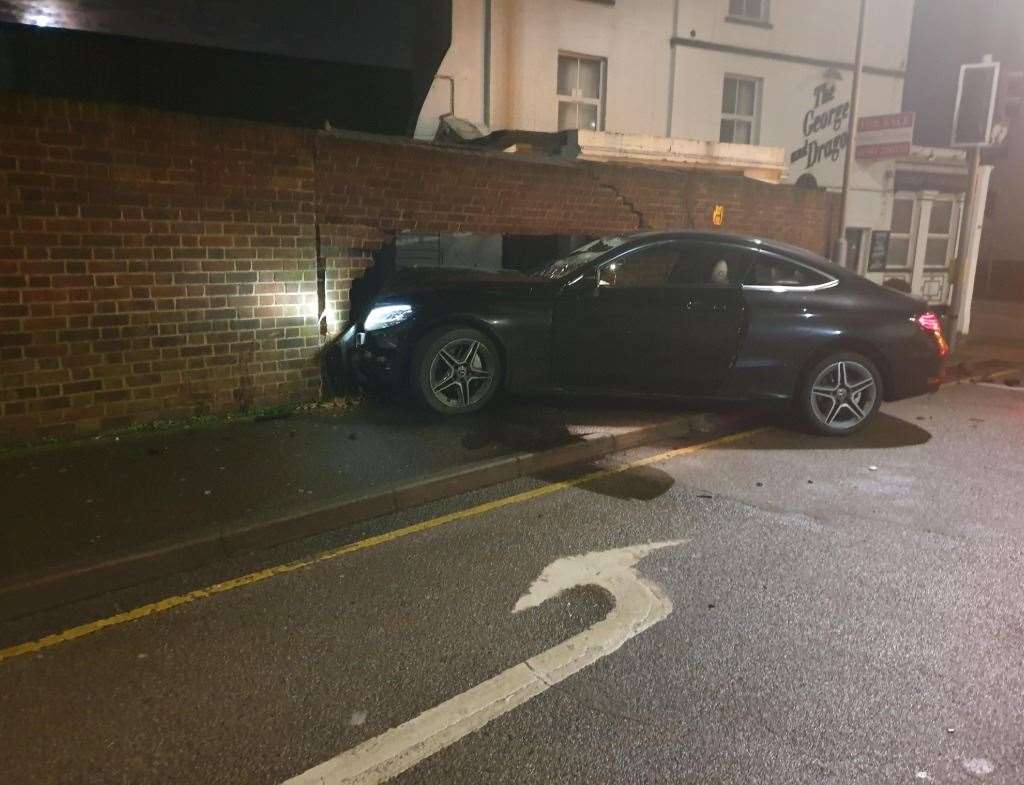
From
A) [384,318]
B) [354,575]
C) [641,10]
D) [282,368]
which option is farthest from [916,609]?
[641,10]

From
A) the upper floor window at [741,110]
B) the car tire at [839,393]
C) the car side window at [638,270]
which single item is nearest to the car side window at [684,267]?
the car side window at [638,270]

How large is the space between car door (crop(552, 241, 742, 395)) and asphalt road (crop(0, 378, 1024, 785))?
187cm

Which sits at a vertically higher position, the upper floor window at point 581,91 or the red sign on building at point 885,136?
the upper floor window at point 581,91

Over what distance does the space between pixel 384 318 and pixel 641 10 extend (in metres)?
11.0

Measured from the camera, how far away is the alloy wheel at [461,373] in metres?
6.94

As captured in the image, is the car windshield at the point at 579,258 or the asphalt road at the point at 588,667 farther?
the car windshield at the point at 579,258

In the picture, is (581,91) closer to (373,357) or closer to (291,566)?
(373,357)

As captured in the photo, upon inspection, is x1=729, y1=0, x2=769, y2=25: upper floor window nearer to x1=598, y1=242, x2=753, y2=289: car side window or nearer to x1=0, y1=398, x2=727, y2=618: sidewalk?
x1=598, y1=242, x2=753, y2=289: car side window

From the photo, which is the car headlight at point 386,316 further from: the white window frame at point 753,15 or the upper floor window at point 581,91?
the white window frame at point 753,15

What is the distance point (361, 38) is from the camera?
786cm

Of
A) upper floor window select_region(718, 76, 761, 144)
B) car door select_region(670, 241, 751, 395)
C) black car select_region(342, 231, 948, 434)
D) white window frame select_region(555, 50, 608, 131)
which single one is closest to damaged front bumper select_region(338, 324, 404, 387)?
black car select_region(342, 231, 948, 434)

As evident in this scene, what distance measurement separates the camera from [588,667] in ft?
11.0

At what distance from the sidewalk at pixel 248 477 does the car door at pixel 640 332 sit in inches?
16.9

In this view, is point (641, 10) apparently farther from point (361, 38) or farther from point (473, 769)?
point (473, 769)
